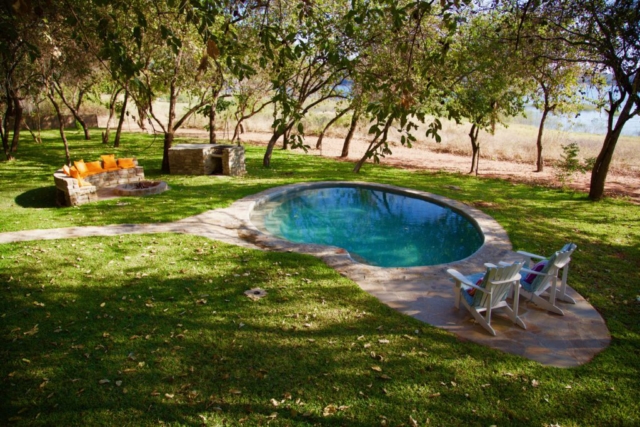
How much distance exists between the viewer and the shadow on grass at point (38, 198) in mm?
10930

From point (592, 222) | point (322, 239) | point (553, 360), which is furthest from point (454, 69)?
point (553, 360)

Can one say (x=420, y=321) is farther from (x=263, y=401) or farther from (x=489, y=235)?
(x=489, y=235)

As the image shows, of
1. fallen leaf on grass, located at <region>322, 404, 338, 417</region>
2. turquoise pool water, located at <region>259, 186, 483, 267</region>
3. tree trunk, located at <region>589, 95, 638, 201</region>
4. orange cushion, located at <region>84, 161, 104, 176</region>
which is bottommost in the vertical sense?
fallen leaf on grass, located at <region>322, 404, 338, 417</region>

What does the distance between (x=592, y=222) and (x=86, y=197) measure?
13.0 m

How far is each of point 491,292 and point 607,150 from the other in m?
9.48

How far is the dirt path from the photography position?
48.5ft

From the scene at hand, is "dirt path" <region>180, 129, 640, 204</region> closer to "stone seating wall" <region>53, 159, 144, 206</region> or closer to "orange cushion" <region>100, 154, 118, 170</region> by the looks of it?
"orange cushion" <region>100, 154, 118, 170</region>

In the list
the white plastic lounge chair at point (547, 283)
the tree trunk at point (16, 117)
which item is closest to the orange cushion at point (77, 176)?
the tree trunk at point (16, 117)

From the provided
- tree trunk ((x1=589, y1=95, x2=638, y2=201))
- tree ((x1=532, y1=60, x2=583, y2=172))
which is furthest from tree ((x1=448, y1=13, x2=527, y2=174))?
tree trunk ((x1=589, y1=95, x2=638, y2=201))

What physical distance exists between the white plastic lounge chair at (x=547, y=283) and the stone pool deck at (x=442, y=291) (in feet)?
0.44

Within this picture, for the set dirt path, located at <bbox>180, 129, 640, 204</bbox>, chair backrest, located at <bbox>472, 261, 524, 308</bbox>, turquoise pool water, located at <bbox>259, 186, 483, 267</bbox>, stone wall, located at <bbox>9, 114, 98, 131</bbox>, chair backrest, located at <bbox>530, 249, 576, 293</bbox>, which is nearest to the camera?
Answer: chair backrest, located at <bbox>472, 261, 524, 308</bbox>

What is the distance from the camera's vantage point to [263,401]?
149 inches

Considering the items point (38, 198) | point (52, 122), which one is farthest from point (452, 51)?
point (52, 122)

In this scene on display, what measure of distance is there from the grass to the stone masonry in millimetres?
7011
